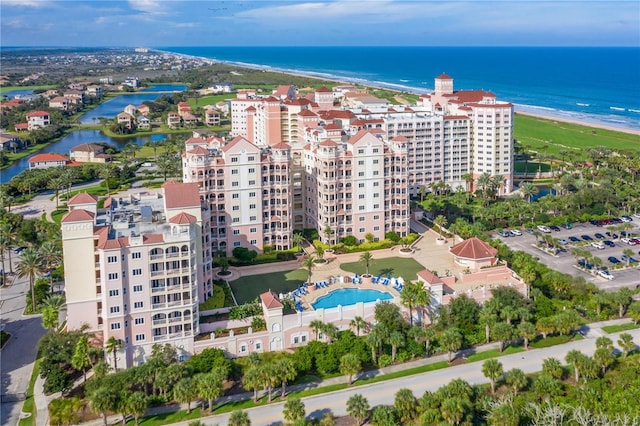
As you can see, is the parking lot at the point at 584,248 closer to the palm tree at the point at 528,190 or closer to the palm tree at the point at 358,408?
the palm tree at the point at 528,190

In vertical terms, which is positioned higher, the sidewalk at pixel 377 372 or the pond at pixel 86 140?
the pond at pixel 86 140

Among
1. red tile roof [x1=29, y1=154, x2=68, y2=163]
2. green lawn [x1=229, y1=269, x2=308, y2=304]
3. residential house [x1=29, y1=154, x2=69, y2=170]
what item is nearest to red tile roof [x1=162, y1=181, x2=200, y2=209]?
green lawn [x1=229, y1=269, x2=308, y2=304]

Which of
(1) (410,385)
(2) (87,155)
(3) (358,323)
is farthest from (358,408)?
(2) (87,155)

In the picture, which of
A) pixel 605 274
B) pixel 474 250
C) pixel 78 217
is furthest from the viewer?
pixel 474 250

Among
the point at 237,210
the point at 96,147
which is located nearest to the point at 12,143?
the point at 96,147

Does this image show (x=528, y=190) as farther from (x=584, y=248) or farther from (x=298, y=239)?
(x=298, y=239)

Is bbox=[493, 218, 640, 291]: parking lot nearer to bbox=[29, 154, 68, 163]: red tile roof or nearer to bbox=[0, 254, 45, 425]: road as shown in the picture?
bbox=[0, 254, 45, 425]: road

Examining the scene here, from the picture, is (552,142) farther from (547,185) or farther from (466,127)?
(466,127)

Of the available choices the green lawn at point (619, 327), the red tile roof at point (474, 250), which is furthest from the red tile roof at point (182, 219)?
the green lawn at point (619, 327)
